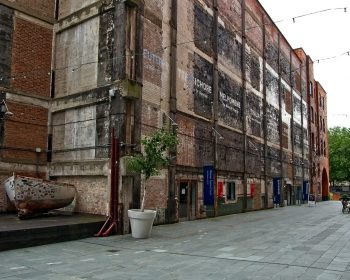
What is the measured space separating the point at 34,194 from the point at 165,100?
7.01 meters

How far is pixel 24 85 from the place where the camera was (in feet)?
52.5

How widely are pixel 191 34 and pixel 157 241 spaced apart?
11929mm

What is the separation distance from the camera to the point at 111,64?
1545cm

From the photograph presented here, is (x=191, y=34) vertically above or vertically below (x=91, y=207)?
above

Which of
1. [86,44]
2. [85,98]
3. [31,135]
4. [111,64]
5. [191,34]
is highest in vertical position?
[191,34]

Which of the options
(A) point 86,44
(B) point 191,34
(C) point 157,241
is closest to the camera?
(C) point 157,241

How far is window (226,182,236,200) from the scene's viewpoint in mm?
23727

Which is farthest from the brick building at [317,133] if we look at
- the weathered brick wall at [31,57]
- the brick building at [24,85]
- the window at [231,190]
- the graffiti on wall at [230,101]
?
the brick building at [24,85]

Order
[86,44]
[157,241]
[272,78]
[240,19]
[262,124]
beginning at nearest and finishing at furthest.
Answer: [157,241] < [86,44] < [240,19] < [262,124] < [272,78]

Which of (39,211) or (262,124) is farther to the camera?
(262,124)

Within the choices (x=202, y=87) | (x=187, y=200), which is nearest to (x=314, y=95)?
(x=202, y=87)

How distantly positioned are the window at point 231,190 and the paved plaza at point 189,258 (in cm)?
918

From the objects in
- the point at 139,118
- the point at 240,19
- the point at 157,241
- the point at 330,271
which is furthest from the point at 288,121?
the point at 330,271

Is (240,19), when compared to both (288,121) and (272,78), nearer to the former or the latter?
(272,78)
